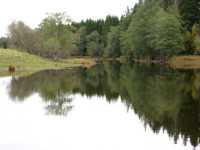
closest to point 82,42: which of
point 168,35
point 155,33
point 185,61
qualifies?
point 155,33

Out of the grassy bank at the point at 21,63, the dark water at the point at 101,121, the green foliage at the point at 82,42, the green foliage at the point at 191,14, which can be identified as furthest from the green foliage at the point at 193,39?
the green foliage at the point at 82,42

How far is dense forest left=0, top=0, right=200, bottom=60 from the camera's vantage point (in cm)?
10594

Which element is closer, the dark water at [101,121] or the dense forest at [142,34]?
the dark water at [101,121]

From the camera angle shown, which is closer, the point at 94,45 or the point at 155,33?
the point at 155,33

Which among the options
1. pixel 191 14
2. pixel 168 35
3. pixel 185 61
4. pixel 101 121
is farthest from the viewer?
pixel 191 14

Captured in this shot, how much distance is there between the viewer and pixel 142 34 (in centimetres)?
12394

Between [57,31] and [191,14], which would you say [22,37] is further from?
[191,14]

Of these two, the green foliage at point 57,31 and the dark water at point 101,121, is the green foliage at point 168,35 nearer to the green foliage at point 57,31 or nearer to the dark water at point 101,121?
the green foliage at point 57,31

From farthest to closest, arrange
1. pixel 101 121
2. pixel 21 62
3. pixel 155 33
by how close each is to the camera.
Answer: pixel 155 33
pixel 21 62
pixel 101 121

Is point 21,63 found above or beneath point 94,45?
beneath

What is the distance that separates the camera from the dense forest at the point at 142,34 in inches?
4171

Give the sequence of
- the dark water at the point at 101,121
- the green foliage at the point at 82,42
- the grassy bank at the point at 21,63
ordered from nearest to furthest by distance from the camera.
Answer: the dark water at the point at 101,121 < the grassy bank at the point at 21,63 < the green foliage at the point at 82,42

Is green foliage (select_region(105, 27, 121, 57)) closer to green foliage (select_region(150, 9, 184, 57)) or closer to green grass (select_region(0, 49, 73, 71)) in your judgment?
green foliage (select_region(150, 9, 184, 57))

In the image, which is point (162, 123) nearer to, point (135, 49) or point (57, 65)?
point (57, 65)
